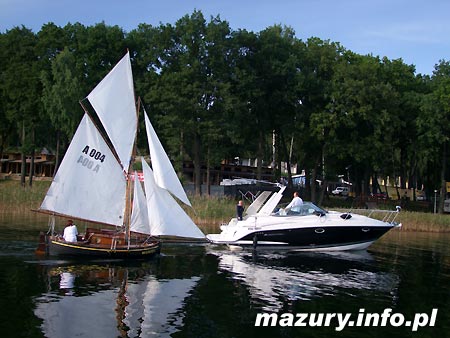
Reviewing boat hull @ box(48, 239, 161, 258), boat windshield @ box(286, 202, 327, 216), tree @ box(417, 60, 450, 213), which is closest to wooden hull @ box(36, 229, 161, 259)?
boat hull @ box(48, 239, 161, 258)

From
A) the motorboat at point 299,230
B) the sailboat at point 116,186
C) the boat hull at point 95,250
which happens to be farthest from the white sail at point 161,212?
the motorboat at point 299,230

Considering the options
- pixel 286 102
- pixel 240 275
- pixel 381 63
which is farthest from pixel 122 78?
pixel 381 63

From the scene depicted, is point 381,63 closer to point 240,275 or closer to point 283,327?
point 240,275

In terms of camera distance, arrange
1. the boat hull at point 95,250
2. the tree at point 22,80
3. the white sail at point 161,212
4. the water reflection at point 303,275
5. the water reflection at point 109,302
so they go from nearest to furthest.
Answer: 1. the water reflection at point 109,302
2. the water reflection at point 303,275
3. the boat hull at point 95,250
4. the white sail at point 161,212
5. the tree at point 22,80

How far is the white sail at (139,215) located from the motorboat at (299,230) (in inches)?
222

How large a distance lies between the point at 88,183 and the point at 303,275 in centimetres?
1167

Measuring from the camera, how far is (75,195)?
29.2 metres

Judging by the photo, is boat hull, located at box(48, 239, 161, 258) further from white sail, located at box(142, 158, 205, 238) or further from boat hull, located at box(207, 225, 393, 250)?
boat hull, located at box(207, 225, 393, 250)

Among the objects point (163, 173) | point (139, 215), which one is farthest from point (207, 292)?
point (139, 215)

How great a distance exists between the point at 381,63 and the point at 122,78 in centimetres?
5038

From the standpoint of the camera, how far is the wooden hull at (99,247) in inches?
1086

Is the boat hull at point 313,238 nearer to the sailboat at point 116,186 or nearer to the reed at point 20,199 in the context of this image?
the sailboat at point 116,186

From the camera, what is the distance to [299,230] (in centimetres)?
3494

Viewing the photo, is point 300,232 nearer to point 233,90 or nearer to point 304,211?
point 304,211
